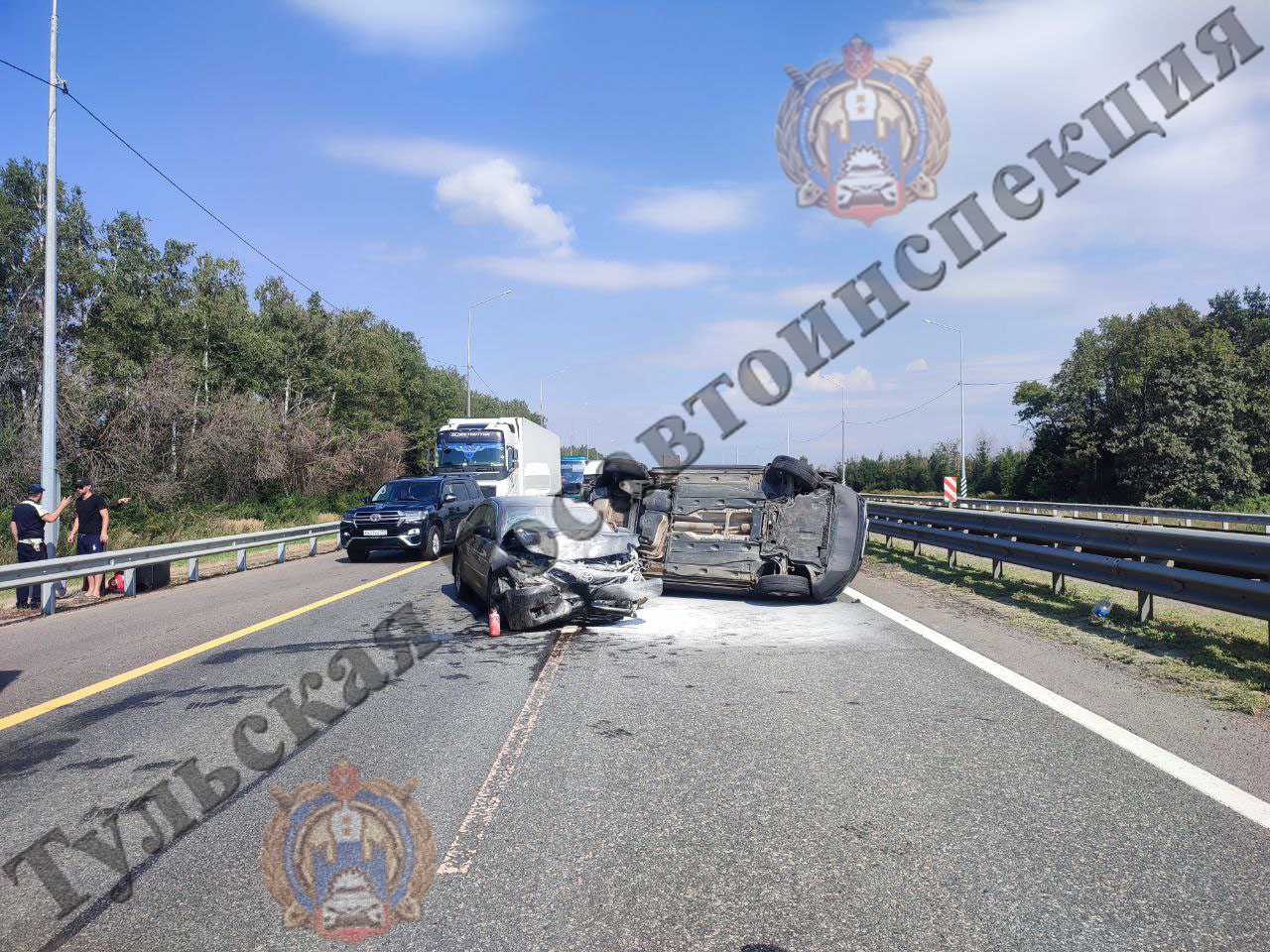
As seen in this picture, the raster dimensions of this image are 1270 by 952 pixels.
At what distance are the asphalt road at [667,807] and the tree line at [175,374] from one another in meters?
22.8

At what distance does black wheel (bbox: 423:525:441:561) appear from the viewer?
58.2 feet

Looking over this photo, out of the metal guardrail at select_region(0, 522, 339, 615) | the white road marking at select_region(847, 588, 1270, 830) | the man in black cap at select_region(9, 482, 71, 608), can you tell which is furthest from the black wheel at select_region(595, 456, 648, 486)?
the man in black cap at select_region(9, 482, 71, 608)

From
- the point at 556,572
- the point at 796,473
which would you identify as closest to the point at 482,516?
the point at 556,572

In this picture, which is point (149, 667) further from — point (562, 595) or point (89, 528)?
point (89, 528)

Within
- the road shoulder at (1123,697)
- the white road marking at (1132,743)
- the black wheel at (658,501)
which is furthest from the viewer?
the black wheel at (658,501)

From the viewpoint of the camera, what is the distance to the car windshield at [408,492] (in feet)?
61.5

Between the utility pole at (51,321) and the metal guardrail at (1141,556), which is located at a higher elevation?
the utility pole at (51,321)

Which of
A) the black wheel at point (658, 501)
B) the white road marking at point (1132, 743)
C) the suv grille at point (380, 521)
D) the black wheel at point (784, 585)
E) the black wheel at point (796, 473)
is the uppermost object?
the black wheel at point (796, 473)

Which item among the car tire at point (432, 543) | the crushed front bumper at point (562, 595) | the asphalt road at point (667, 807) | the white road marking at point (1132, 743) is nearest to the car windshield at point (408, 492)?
the car tire at point (432, 543)

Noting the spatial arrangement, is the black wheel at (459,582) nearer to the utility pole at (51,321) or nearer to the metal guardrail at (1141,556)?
the utility pole at (51,321)

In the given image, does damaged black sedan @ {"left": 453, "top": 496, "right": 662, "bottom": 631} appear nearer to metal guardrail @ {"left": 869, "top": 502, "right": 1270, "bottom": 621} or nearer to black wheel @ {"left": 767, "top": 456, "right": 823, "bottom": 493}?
black wheel @ {"left": 767, "top": 456, "right": 823, "bottom": 493}

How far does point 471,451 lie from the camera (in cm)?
2934

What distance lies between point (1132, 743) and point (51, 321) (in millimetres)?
16046

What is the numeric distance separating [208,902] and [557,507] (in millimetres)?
7647
